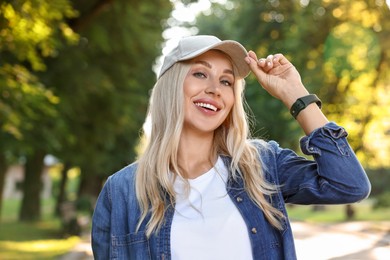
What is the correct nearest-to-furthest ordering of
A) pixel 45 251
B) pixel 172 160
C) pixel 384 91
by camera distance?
1. pixel 172 160
2. pixel 45 251
3. pixel 384 91

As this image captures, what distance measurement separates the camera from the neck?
315 cm

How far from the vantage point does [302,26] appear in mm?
19859

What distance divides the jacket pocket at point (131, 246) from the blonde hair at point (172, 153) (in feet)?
0.18

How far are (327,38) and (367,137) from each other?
6.14 metres

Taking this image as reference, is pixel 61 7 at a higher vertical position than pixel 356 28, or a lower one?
lower

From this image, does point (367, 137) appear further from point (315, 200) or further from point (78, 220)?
point (315, 200)

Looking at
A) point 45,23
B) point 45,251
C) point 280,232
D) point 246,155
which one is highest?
point 45,23

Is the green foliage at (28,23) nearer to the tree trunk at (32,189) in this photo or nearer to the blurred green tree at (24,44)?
the blurred green tree at (24,44)

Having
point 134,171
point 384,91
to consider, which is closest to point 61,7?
point 134,171

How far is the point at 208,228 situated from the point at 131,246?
1.17 feet

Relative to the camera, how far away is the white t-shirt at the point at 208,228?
2.81 m

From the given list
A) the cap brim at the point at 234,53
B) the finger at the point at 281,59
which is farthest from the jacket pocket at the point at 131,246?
the finger at the point at 281,59

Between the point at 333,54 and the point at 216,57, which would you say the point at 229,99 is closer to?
the point at 216,57

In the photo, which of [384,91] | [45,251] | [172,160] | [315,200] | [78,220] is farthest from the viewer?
[384,91]
